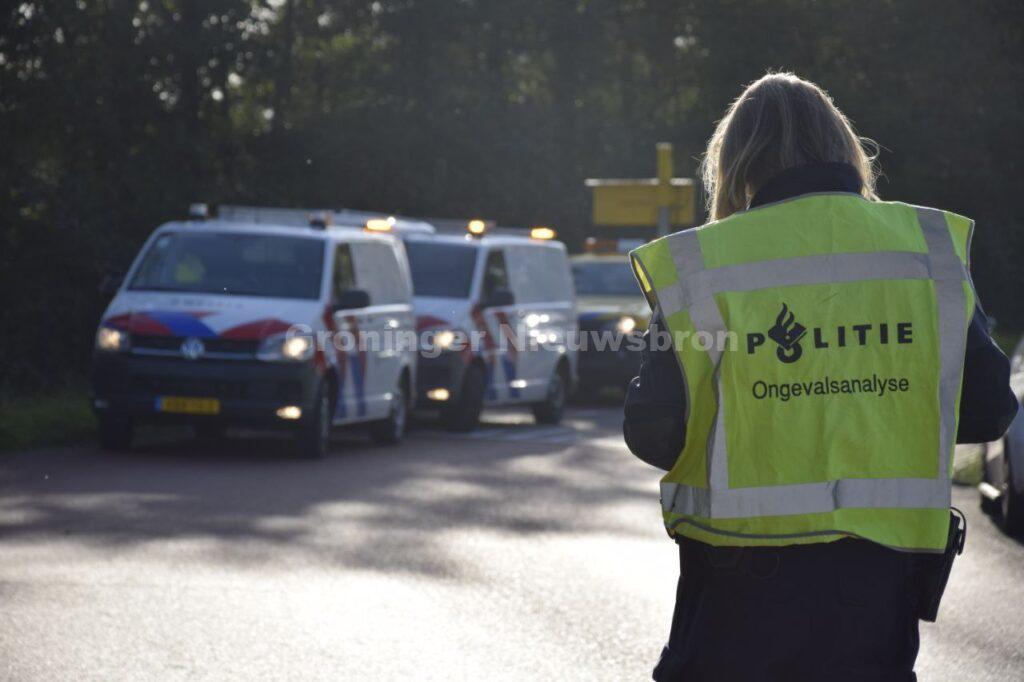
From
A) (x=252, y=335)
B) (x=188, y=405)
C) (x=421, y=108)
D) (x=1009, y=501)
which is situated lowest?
(x=1009, y=501)

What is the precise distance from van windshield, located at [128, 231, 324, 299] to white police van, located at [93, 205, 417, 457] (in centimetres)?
1

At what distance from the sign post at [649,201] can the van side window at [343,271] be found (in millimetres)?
10093

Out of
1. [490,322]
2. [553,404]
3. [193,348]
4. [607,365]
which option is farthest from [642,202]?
[193,348]

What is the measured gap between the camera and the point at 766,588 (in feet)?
10.7

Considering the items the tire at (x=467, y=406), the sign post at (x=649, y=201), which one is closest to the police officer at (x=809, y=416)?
the tire at (x=467, y=406)

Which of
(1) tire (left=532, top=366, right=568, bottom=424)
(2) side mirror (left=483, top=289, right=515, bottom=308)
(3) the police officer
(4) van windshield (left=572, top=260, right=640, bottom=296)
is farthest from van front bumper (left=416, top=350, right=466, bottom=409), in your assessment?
(3) the police officer

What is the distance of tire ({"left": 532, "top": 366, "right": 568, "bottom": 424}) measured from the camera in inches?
776

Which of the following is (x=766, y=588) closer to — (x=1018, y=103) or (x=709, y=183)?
(x=709, y=183)

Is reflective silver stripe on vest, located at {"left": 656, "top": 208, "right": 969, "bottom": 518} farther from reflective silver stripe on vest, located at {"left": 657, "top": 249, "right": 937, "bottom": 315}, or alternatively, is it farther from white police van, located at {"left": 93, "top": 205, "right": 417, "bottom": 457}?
white police van, located at {"left": 93, "top": 205, "right": 417, "bottom": 457}

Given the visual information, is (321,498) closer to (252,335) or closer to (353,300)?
(252,335)

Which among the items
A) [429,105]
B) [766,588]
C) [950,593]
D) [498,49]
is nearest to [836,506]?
[766,588]

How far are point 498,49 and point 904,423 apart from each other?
3731 cm

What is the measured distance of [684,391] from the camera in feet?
10.9

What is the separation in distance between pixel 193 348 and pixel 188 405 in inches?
16.9
